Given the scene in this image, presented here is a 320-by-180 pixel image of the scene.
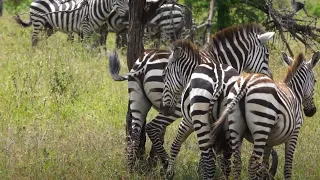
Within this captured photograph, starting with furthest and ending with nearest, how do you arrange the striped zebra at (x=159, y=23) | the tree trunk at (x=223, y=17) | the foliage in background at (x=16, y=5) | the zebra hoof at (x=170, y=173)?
the foliage in background at (x=16, y=5), the striped zebra at (x=159, y=23), the tree trunk at (x=223, y=17), the zebra hoof at (x=170, y=173)

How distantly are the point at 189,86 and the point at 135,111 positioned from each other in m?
0.93

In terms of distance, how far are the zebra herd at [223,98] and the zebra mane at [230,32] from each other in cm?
1

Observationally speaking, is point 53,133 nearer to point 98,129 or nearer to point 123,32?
point 98,129

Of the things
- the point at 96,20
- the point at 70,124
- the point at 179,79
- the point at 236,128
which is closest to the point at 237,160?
the point at 236,128

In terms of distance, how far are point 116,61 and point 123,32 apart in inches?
284

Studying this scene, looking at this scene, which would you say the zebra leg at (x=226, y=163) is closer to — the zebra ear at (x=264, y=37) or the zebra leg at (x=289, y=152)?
the zebra leg at (x=289, y=152)

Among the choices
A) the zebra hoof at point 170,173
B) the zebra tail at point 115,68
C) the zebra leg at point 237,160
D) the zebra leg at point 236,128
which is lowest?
the zebra hoof at point 170,173

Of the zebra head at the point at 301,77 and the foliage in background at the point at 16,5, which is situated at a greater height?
the foliage in background at the point at 16,5

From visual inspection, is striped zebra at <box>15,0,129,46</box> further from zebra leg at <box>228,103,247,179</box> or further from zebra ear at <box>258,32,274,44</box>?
zebra leg at <box>228,103,247,179</box>

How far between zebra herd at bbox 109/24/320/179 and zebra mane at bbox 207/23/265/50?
0.01 metres

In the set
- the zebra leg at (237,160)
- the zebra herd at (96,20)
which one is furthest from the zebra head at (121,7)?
the zebra leg at (237,160)

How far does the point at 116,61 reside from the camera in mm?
6945

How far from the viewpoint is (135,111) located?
269 inches

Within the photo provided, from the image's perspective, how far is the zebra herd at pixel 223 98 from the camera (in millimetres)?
5742
